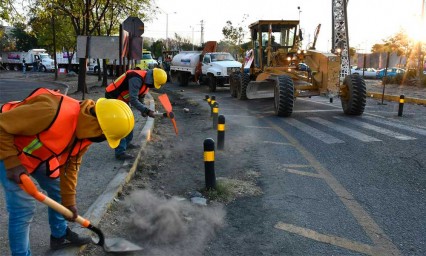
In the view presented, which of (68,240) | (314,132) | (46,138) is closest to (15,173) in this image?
(46,138)

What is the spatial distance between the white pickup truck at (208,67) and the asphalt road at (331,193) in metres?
10.6

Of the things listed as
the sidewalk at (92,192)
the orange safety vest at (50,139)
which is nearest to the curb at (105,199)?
the sidewalk at (92,192)

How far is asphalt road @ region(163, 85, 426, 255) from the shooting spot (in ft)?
12.8

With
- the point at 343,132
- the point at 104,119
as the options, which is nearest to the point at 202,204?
the point at 104,119

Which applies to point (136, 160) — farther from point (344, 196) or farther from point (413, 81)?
point (413, 81)

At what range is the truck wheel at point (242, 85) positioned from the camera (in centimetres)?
1612

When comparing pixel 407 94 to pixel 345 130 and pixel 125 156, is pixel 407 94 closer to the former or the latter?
pixel 345 130

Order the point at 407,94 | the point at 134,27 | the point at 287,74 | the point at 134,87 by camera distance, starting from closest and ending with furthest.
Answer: the point at 134,87 → the point at 134,27 → the point at 287,74 → the point at 407,94

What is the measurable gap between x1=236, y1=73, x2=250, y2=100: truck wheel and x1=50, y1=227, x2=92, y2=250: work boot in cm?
1299

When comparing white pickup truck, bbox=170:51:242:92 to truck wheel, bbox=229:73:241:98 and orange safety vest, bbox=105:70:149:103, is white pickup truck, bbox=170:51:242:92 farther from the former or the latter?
orange safety vest, bbox=105:70:149:103

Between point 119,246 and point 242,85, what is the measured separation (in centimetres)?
1310

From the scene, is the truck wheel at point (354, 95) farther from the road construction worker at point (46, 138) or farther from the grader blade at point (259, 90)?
the road construction worker at point (46, 138)

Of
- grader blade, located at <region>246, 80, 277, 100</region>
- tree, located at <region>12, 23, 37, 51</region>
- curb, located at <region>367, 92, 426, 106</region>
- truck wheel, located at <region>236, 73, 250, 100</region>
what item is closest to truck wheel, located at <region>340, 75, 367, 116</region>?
grader blade, located at <region>246, 80, 277, 100</region>

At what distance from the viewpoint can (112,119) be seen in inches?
115
